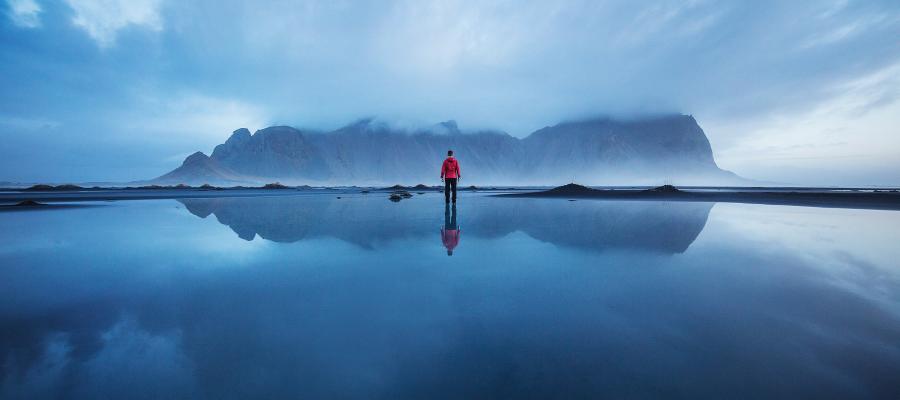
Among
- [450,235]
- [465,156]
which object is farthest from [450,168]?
[465,156]

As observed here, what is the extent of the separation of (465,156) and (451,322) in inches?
7409

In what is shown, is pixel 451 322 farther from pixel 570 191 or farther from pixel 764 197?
pixel 764 197

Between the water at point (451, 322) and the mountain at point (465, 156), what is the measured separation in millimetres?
162652

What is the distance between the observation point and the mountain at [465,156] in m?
160

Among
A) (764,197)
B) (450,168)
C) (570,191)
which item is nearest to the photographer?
(450,168)

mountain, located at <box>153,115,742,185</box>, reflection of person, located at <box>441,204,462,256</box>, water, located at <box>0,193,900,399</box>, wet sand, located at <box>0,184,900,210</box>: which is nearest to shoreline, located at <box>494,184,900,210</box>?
wet sand, located at <box>0,184,900,210</box>

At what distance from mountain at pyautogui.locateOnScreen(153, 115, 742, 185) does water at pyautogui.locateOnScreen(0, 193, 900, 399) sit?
534 ft

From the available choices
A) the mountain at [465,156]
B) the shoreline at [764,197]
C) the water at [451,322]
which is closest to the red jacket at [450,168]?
the shoreline at [764,197]

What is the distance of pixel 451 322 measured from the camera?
9.28ft

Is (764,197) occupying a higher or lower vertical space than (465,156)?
lower

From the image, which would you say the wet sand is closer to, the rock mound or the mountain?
the rock mound

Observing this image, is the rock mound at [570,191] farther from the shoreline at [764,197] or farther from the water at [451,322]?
the water at [451,322]

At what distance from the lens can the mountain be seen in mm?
160375

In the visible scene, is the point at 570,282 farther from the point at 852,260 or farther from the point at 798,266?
the point at 852,260
